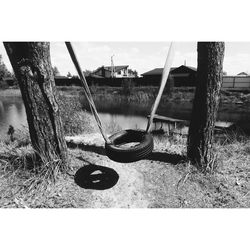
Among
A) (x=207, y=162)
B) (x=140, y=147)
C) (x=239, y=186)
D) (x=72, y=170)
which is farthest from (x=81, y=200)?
(x=239, y=186)

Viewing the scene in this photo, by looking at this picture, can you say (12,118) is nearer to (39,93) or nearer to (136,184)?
(39,93)

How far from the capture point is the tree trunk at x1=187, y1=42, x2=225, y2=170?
2.93 metres

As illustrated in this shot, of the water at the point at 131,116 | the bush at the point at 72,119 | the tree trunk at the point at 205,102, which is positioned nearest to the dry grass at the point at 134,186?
the tree trunk at the point at 205,102

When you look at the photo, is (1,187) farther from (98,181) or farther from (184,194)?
(184,194)

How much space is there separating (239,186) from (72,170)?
8.98 ft

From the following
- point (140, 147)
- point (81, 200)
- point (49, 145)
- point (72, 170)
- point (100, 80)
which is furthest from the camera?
point (100, 80)

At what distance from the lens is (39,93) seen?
2.70 m

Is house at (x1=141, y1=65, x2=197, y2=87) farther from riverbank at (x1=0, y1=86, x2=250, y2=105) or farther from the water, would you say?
the water

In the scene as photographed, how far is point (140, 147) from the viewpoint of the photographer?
244 centimetres

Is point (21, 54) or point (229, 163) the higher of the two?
point (21, 54)

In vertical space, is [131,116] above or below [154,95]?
below

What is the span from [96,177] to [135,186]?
668 millimetres

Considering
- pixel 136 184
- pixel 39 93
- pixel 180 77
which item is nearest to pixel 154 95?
pixel 180 77

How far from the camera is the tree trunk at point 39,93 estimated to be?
258 centimetres
